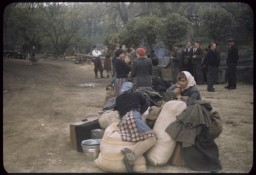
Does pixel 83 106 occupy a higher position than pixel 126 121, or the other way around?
pixel 126 121

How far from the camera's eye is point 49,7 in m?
36.0

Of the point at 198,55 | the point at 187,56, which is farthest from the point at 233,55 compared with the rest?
the point at 187,56

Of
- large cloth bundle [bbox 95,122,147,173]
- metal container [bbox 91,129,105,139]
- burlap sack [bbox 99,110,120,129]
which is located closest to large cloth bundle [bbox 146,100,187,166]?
large cloth bundle [bbox 95,122,147,173]

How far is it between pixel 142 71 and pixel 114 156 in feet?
12.0

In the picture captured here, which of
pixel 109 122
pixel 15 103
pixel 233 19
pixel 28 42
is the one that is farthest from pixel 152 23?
pixel 28 42

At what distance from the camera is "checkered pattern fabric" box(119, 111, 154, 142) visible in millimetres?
5878

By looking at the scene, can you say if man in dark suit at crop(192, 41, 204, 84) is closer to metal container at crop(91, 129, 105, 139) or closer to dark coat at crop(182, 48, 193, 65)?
dark coat at crop(182, 48, 193, 65)

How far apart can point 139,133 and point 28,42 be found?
31.1 meters

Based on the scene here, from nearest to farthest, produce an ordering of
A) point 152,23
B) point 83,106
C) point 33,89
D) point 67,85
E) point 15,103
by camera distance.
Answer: point 83,106
point 15,103
point 33,89
point 67,85
point 152,23

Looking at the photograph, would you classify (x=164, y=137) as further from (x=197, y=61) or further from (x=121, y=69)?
(x=197, y=61)

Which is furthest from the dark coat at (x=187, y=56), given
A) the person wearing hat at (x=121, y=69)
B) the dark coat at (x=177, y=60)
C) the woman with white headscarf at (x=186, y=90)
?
the woman with white headscarf at (x=186, y=90)

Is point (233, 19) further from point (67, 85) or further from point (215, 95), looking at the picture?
point (67, 85)

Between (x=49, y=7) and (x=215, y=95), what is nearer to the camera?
(x=215, y=95)

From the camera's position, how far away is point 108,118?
6.93m
